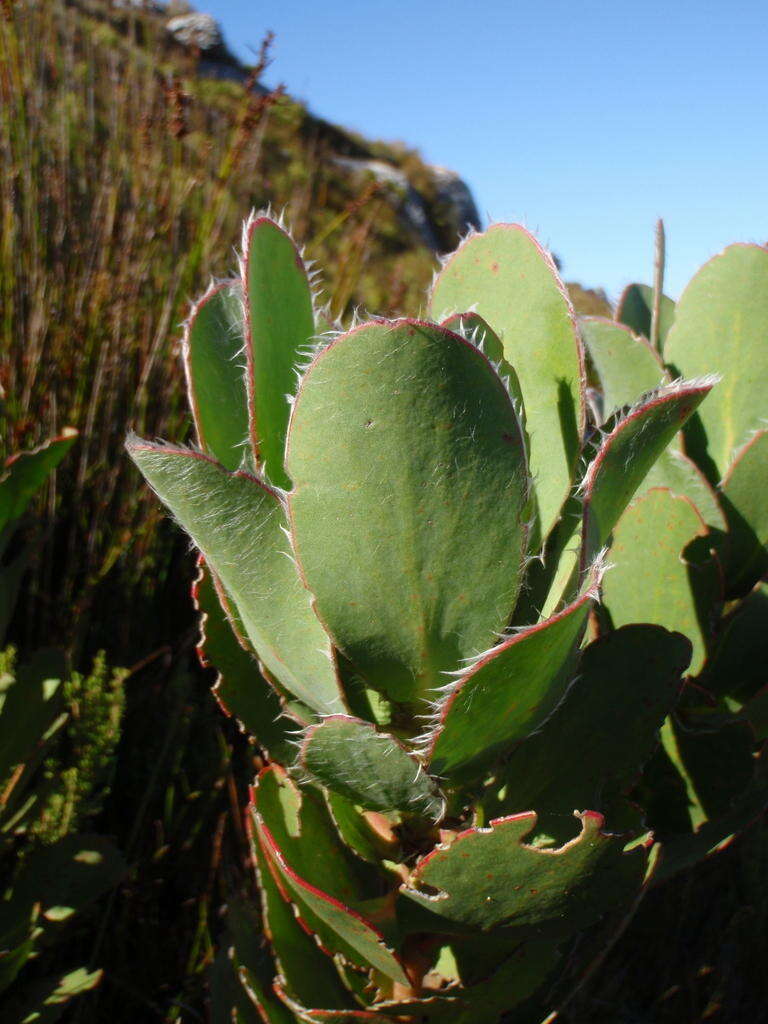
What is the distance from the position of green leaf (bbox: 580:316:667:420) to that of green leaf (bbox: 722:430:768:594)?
3.8 inches

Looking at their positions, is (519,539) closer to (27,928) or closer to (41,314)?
(27,928)

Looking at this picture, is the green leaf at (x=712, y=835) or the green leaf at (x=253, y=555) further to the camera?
the green leaf at (x=712, y=835)

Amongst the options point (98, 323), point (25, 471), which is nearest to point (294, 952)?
point (25, 471)

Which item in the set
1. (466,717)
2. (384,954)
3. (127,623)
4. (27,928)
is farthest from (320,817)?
(127,623)

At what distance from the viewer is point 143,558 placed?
182cm

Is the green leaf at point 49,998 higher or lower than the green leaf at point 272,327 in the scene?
lower

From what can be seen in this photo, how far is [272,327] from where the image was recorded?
53 centimetres

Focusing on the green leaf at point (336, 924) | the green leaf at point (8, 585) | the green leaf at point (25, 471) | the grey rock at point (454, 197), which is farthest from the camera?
the grey rock at point (454, 197)

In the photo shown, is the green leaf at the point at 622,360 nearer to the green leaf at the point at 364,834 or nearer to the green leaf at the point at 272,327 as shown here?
the green leaf at the point at 272,327

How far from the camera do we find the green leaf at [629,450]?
0.43m

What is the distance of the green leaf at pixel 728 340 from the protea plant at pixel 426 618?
0.21 metres

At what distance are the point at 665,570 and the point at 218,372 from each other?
38cm

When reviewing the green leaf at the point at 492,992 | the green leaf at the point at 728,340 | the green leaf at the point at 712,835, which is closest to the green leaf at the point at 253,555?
the green leaf at the point at 492,992

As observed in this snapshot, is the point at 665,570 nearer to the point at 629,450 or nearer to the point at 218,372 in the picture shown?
the point at 629,450
